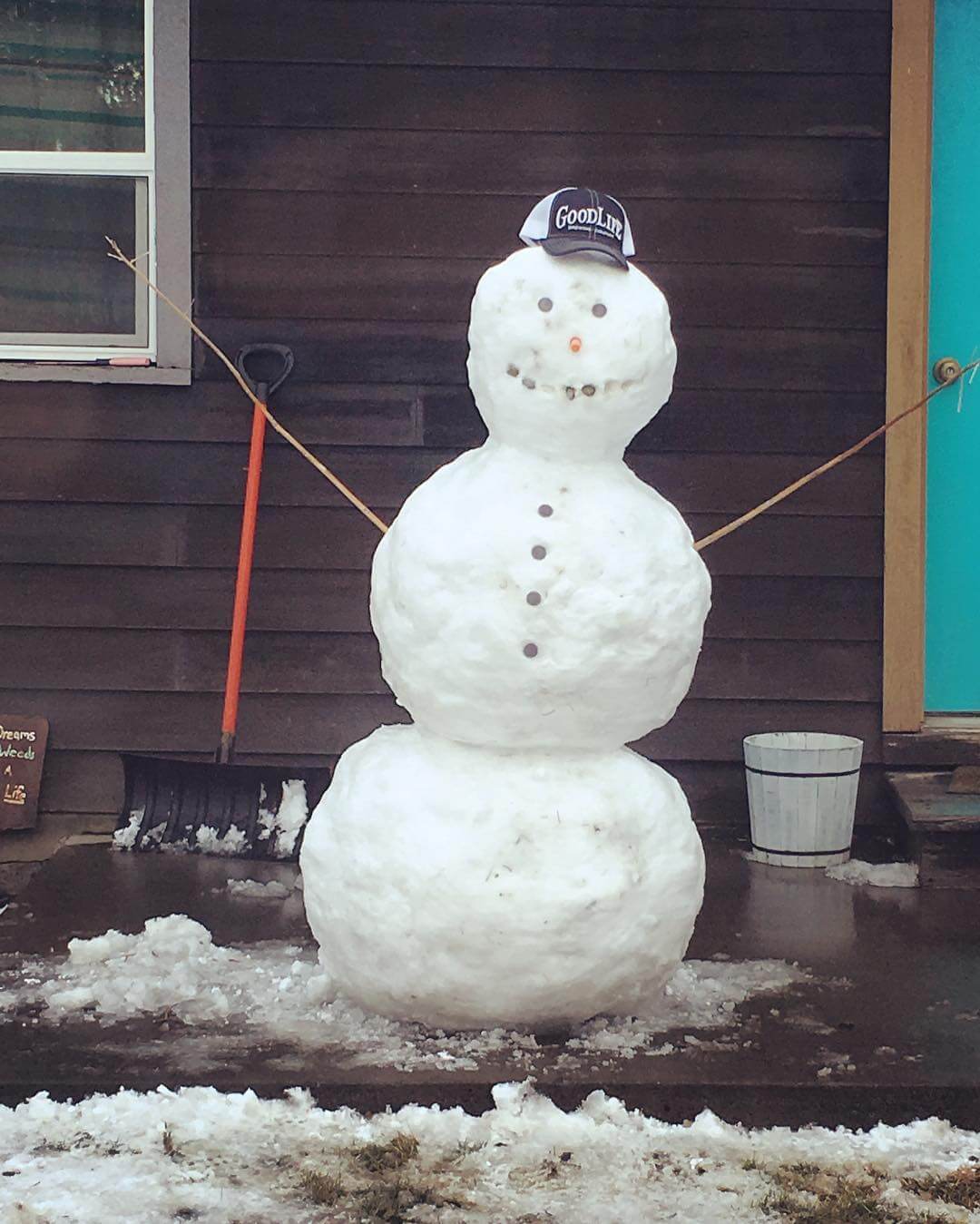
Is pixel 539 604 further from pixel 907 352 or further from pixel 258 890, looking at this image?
pixel 907 352

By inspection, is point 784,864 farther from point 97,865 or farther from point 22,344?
point 22,344

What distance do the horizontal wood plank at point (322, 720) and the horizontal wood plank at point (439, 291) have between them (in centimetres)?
112

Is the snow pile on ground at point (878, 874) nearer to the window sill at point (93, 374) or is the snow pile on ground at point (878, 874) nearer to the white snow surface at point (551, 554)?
the white snow surface at point (551, 554)

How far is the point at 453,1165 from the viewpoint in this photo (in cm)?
240

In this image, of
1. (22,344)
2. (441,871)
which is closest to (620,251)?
(441,871)

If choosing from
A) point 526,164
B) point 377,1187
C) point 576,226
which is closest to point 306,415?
point 526,164

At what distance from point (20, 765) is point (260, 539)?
0.97m

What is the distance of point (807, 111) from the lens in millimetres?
4551

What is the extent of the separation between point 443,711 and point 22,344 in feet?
7.83

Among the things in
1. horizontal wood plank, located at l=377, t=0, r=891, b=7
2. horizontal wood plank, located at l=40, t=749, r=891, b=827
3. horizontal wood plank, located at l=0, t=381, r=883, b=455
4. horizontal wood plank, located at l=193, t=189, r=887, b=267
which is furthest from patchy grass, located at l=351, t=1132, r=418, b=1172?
horizontal wood plank, located at l=377, t=0, r=891, b=7

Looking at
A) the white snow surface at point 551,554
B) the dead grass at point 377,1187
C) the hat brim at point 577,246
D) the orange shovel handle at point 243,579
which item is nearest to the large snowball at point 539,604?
the white snow surface at point 551,554

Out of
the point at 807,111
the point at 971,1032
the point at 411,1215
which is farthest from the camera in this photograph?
the point at 807,111

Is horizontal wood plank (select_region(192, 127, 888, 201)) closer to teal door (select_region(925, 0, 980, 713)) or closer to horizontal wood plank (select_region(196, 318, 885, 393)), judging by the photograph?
teal door (select_region(925, 0, 980, 713))

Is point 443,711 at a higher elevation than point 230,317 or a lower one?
lower
